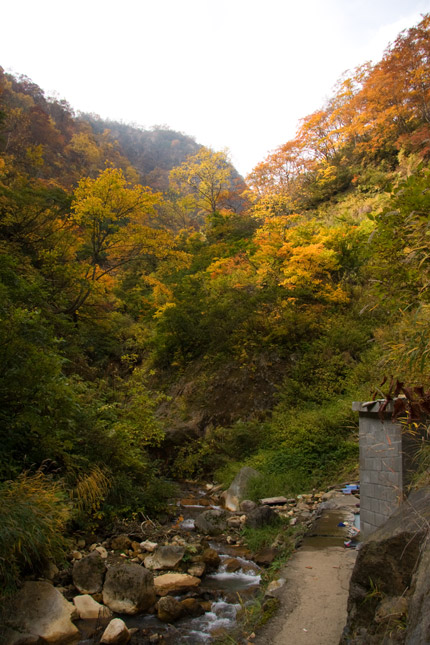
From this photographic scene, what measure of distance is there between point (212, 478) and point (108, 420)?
379 cm

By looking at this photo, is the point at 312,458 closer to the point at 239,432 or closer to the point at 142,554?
the point at 239,432

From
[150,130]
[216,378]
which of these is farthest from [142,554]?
[150,130]

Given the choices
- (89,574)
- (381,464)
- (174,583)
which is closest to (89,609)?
(89,574)

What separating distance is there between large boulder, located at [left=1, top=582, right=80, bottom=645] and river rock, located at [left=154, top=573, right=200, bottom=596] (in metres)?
1.06

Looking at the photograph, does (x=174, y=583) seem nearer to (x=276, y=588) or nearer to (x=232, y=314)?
(x=276, y=588)

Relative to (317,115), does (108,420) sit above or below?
below

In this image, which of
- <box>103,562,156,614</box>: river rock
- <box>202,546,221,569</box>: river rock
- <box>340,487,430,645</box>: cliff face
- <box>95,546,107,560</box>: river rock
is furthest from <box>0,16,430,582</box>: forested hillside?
<box>202,546,221,569</box>: river rock

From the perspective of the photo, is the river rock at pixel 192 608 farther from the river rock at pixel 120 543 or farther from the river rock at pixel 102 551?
the river rock at pixel 120 543

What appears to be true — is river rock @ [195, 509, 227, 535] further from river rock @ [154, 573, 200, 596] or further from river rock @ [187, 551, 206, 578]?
river rock @ [154, 573, 200, 596]

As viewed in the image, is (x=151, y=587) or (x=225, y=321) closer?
(x=151, y=587)

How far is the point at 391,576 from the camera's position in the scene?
A: 2439mm

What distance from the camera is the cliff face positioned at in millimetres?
2139

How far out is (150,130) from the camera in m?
79.2

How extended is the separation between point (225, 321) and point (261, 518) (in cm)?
745
